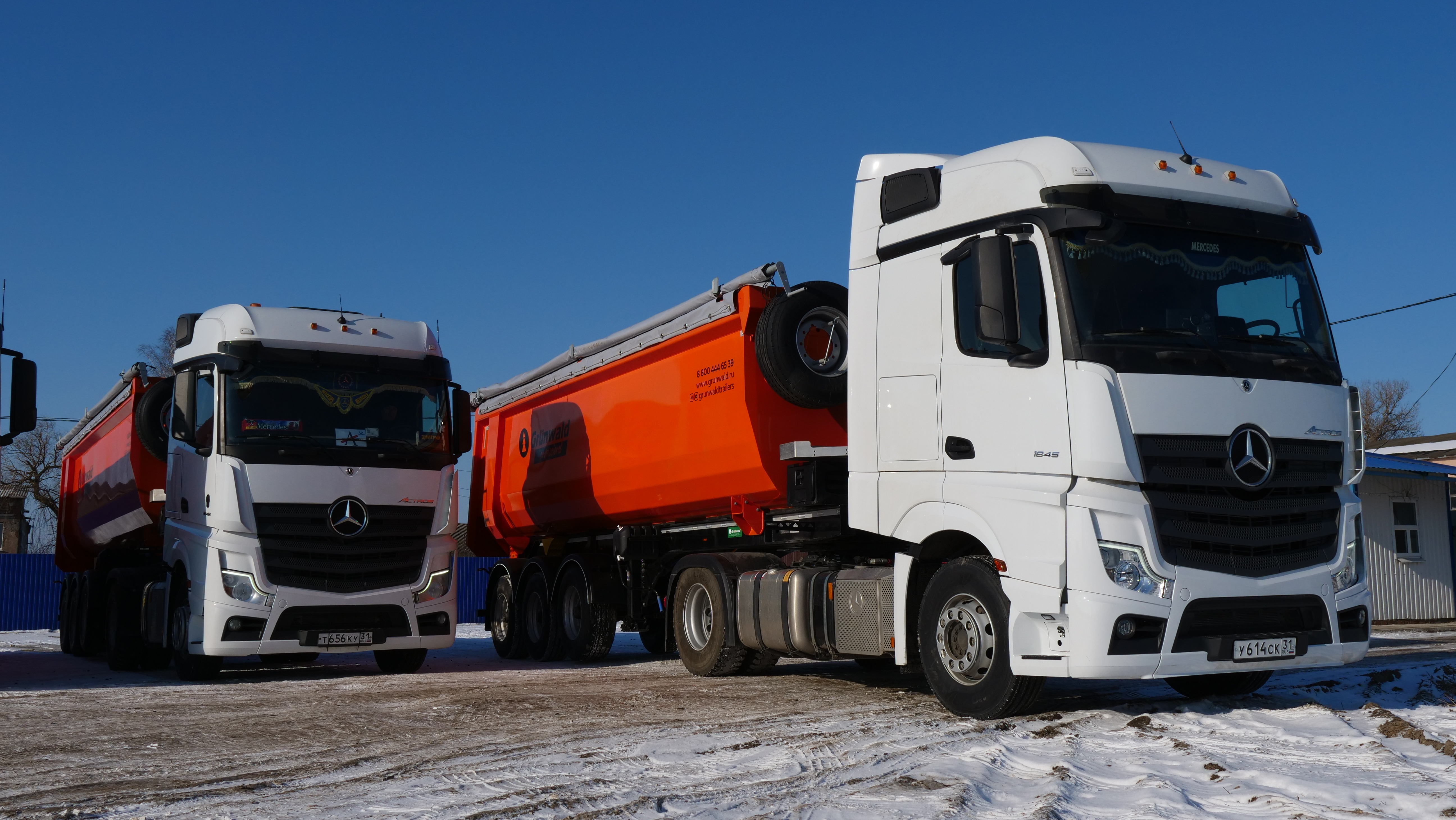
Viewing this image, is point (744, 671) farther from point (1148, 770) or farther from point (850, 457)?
point (1148, 770)

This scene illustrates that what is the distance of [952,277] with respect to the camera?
8.27m

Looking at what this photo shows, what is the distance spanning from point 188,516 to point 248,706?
11.1 feet

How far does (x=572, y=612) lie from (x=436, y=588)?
268cm

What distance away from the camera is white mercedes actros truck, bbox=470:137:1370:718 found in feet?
23.6

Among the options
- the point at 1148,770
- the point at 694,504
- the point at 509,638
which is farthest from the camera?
the point at 509,638

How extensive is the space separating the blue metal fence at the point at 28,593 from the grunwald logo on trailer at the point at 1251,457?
3167 centimetres

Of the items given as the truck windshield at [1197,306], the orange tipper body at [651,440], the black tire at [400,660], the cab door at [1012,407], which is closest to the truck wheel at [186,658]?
the black tire at [400,660]

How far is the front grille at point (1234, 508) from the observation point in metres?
7.20

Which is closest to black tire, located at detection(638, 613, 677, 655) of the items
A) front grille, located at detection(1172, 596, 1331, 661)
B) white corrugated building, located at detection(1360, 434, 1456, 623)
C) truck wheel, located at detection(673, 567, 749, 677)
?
truck wheel, located at detection(673, 567, 749, 677)

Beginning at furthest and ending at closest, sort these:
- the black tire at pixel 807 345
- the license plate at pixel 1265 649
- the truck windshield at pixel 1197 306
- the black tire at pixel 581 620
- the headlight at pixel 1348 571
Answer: the black tire at pixel 581 620 < the black tire at pixel 807 345 < the headlight at pixel 1348 571 < the truck windshield at pixel 1197 306 < the license plate at pixel 1265 649

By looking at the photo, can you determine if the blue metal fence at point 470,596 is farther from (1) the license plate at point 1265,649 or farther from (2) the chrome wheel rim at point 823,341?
(1) the license plate at point 1265,649

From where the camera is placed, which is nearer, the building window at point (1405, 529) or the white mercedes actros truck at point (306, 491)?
the white mercedes actros truck at point (306, 491)

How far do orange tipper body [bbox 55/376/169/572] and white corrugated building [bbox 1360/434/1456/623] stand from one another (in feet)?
69.9

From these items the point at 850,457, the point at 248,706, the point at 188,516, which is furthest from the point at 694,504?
the point at 188,516
